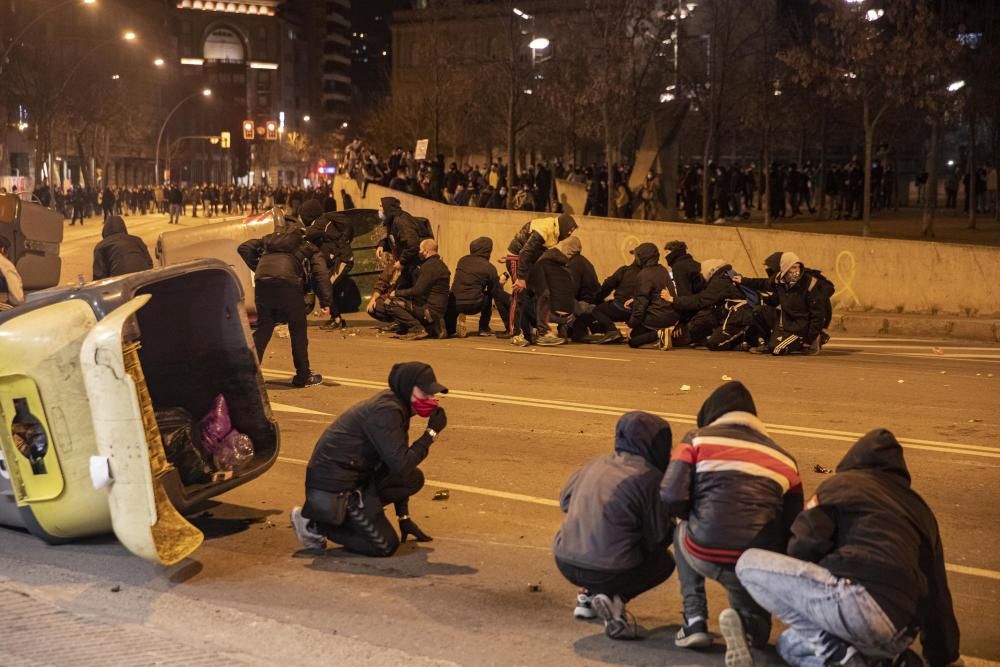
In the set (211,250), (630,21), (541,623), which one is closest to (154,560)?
(541,623)

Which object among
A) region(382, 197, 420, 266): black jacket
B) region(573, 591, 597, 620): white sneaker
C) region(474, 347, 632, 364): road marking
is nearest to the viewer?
region(573, 591, 597, 620): white sneaker

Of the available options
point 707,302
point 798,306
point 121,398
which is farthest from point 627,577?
point 707,302

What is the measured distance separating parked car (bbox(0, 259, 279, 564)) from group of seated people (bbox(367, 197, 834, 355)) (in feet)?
28.6

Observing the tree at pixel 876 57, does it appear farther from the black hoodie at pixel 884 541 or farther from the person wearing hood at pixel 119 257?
the black hoodie at pixel 884 541

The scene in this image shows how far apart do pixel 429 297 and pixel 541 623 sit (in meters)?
11.4

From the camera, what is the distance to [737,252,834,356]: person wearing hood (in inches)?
604

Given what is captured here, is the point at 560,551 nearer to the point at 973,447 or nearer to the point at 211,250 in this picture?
the point at 973,447

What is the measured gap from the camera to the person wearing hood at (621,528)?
5754 mm

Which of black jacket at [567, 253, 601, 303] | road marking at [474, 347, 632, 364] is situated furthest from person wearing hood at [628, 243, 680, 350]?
road marking at [474, 347, 632, 364]

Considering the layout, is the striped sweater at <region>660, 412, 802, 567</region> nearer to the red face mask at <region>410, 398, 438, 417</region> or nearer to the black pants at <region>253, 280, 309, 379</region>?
the red face mask at <region>410, 398, 438, 417</region>

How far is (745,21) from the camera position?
38344 mm

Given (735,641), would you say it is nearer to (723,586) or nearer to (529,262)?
(723,586)

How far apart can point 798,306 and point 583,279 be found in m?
3.04

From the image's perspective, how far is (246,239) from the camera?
56.0ft
